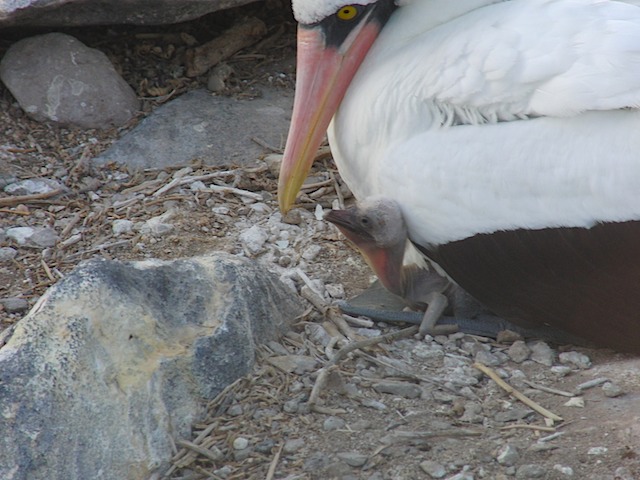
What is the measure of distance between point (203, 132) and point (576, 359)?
2.62m

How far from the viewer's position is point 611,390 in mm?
3779

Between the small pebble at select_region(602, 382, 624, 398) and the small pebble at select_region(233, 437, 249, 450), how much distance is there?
1350 mm

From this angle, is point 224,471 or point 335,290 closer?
point 224,471

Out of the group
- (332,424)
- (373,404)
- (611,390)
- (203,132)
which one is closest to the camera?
(332,424)

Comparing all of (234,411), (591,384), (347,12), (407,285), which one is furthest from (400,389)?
(347,12)

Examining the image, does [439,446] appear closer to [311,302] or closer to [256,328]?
[256,328]

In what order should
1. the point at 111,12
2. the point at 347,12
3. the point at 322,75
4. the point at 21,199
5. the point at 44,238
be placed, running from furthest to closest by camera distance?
→ the point at 111,12
the point at 21,199
the point at 44,238
the point at 322,75
the point at 347,12

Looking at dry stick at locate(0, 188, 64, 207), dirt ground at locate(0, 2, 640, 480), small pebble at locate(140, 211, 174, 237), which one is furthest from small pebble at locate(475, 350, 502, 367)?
dry stick at locate(0, 188, 64, 207)

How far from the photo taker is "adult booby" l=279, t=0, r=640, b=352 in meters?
3.70

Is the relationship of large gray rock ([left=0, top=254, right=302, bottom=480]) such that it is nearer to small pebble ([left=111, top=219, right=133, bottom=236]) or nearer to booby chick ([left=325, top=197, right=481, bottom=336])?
booby chick ([left=325, top=197, right=481, bottom=336])

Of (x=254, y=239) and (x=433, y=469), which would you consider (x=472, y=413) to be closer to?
(x=433, y=469)

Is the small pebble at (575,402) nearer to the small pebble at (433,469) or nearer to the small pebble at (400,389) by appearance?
the small pebble at (400,389)

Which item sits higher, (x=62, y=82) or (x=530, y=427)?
(x=62, y=82)

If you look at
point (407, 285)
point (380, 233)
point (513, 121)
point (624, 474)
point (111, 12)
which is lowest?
point (407, 285)
